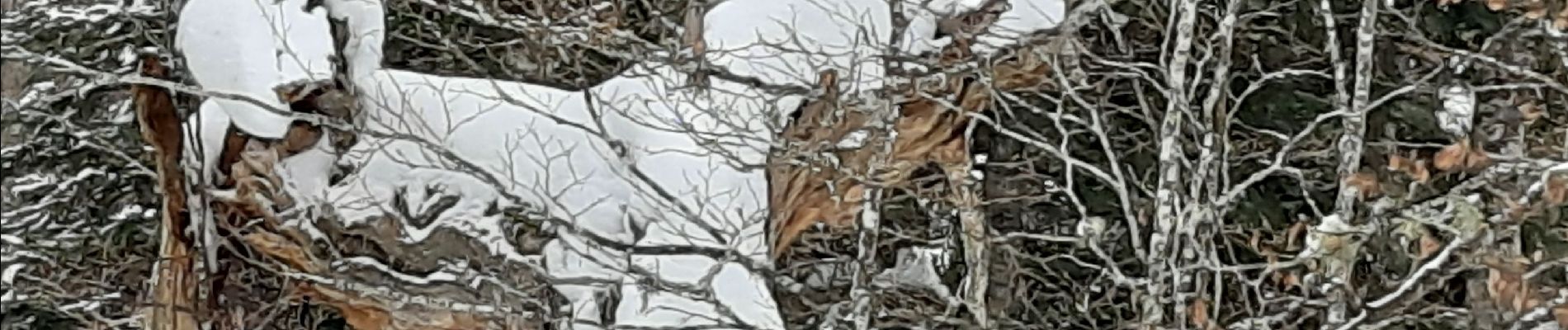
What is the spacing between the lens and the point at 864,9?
16.5 feet

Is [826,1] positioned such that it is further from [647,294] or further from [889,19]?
[647,294]

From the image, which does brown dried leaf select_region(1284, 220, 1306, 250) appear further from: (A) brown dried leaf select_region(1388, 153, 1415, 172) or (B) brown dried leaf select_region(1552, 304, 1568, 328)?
(B) brown dried leaf select_region(1552, 304, 1568, 328)

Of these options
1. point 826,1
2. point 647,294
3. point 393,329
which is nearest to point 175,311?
point 393,329

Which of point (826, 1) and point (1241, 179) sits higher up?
point (826, 1)

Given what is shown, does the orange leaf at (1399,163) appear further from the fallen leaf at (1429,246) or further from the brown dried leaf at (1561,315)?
the brown dried leaf at (1561,315)

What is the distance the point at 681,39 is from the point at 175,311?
2.23m

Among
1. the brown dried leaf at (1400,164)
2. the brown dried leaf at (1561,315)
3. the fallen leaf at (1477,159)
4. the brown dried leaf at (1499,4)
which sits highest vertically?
the brown dried leaf at (1499,4)

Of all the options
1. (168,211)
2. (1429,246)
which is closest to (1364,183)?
(1429,246)

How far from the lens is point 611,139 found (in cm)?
494

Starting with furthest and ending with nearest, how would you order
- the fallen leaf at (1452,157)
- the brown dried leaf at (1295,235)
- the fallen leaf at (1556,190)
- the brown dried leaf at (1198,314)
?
the brown dried leaf at (1295,235) → the fallen leaf at (1452,157) → the brown dried leaf at (1198,314) → the fallen leaf at (1556,190)

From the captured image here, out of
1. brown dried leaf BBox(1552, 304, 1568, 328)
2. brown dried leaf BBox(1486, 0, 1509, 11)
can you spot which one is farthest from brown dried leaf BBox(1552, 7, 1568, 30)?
brown dried leaf BBox(1552, 304, 1568, 328)

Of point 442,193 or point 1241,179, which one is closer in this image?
point 442,193

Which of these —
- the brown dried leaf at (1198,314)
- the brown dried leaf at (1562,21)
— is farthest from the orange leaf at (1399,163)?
the brown dried leaf at (1198,314)

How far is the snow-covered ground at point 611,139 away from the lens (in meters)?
4.85
